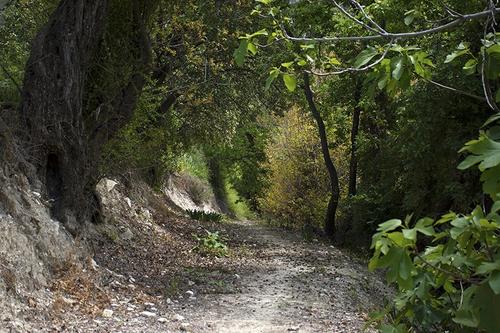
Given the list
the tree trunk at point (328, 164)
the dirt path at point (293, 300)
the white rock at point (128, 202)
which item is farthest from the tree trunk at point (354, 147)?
the white rock at point (128, 202)

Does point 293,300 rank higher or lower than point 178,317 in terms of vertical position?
lower

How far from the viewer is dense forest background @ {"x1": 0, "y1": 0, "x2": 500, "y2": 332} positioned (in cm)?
325

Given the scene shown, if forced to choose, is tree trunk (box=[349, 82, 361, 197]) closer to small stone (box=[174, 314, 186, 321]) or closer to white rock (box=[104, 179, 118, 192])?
white rock (box=[104, 179, 118, 192])

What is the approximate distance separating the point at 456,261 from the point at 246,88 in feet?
46.8

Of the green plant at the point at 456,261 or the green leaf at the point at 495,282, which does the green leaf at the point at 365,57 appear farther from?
the green leaf at the point at 495,282

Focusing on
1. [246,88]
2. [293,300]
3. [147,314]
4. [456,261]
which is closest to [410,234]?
[456,261]

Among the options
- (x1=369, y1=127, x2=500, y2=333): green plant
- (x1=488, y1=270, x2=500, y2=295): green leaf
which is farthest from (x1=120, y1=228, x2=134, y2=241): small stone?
(x1=488, y1=270, x2=500, y2=295): green leaf

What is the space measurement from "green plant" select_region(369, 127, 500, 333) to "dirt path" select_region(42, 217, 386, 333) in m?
4.04

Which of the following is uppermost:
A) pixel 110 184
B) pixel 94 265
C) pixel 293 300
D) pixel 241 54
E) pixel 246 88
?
pixel 246 88

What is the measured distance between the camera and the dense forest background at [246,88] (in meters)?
3.25

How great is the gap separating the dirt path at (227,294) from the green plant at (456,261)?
13.3ft

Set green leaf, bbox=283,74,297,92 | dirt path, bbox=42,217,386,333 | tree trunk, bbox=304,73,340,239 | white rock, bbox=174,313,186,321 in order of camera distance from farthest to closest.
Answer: tree trunk, bbox=304,73,340,239
white rock, bbox=174,313,186,321
dirt path, bbox=42,217,386,333
green leaf, bbox=283,74,297,92

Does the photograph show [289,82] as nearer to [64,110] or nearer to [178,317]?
[178,317]

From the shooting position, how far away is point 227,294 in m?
8.10
